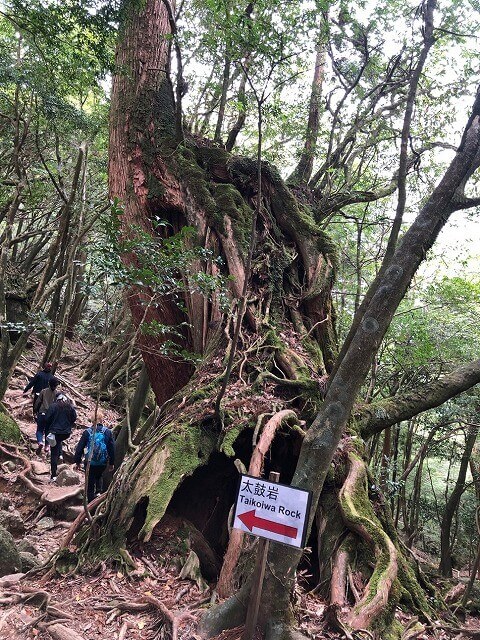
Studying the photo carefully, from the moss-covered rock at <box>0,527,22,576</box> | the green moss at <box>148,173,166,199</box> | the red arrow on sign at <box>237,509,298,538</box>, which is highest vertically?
the green moss at <box>148,173,166,199</box>

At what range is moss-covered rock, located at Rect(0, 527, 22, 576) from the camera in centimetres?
432

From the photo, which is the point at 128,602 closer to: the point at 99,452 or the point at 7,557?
the point at 7,557

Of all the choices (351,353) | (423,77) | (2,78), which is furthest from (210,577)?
(423,77)

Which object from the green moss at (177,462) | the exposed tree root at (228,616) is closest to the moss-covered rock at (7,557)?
the green moss at (177,462)

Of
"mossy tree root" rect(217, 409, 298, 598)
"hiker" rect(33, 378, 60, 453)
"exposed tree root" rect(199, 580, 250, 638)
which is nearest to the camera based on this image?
"exposed tree root" rect(199, 580, 250, 638)

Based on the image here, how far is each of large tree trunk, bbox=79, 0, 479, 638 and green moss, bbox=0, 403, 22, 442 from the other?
3.17 metres

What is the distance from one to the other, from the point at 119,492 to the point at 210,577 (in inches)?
42.8

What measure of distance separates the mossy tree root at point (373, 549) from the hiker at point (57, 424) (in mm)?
4761

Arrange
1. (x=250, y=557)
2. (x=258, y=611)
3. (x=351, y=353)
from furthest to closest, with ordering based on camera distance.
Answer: (x=250, y=557)
(x=351, y=353)
(x=258, y=611)

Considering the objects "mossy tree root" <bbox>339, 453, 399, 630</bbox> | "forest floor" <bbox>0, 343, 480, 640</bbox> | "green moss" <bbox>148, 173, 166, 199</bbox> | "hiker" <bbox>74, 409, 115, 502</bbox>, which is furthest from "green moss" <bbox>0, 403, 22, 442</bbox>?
"mossy tree root" <bbox>339, 453, 399, 630</bbox>

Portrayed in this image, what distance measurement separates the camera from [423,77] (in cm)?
785

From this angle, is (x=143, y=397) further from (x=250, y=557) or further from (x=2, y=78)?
(x=2, y=78)

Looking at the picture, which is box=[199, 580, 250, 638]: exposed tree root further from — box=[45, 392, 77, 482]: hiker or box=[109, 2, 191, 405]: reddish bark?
box=[45, 392, 77, 482]: hiker

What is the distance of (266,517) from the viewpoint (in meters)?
2.70
